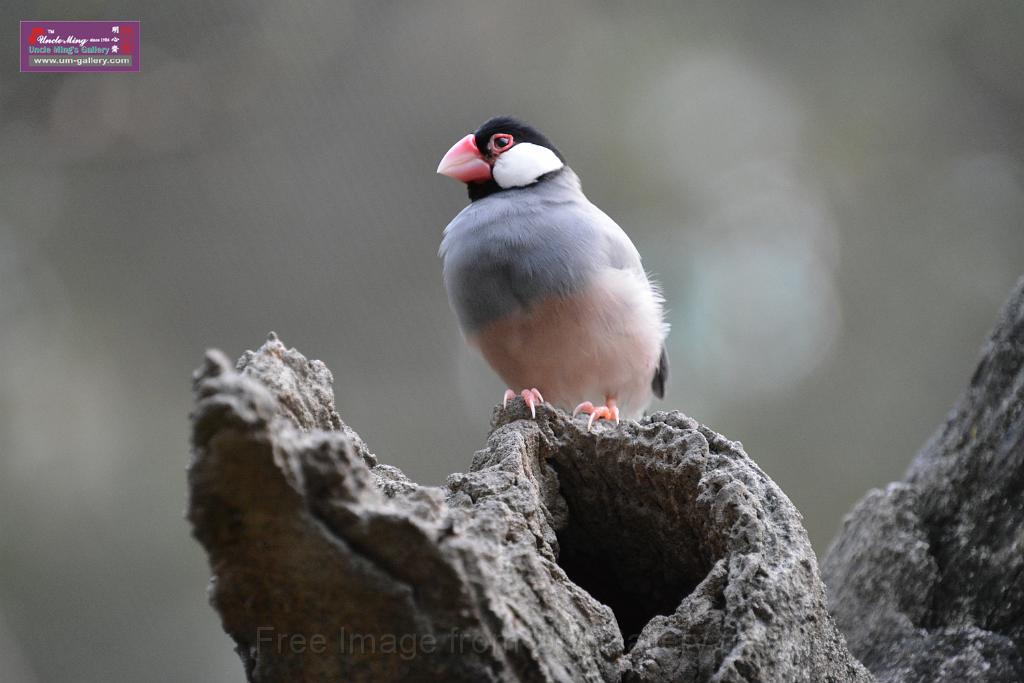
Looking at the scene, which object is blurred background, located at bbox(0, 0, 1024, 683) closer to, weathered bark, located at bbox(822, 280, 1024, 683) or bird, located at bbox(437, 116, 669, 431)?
bird, located at bbox(437, 116, 669, 431)

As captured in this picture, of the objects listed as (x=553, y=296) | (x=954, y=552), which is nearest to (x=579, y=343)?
(x=553, y=296)

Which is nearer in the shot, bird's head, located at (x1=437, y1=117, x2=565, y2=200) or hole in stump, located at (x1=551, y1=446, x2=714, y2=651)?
hole in stump, located at (x1=551, y1=446, x2=714, y2=651)

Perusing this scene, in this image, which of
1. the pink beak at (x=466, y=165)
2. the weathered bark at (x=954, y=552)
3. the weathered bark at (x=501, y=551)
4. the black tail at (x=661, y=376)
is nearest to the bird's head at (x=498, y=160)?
the pink beak at (x=466, y=165)

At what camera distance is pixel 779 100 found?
470cm

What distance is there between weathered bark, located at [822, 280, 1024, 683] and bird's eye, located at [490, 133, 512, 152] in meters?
1.42

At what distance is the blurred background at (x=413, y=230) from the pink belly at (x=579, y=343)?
968 mm

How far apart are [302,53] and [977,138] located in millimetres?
3190

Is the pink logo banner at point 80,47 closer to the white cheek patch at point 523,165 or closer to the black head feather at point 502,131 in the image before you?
the black head feather at point 502,131

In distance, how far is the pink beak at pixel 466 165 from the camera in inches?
113

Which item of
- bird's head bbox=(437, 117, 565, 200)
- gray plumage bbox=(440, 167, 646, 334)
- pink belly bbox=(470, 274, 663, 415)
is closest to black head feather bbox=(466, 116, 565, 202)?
bird's head bbox=(437, 117, 565, 200)

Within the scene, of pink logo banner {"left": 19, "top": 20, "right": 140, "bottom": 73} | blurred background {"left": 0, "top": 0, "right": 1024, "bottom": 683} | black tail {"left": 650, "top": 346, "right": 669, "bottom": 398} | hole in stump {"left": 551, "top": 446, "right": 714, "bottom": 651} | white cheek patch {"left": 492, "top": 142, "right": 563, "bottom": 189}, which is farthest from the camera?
blurred background {"left": 0, "top": 0, "right": 1024, "bottom": 683}

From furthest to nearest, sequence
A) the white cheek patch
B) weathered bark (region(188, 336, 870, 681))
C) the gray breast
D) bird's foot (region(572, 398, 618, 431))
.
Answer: the white cheek patch < the gray breast < bird's foot (region(572, 398, 618, 431)) < weathered bark (region(188, 336, 870, 681))

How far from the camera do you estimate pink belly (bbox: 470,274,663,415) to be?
240cm

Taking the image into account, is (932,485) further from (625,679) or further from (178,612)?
(178,612)
